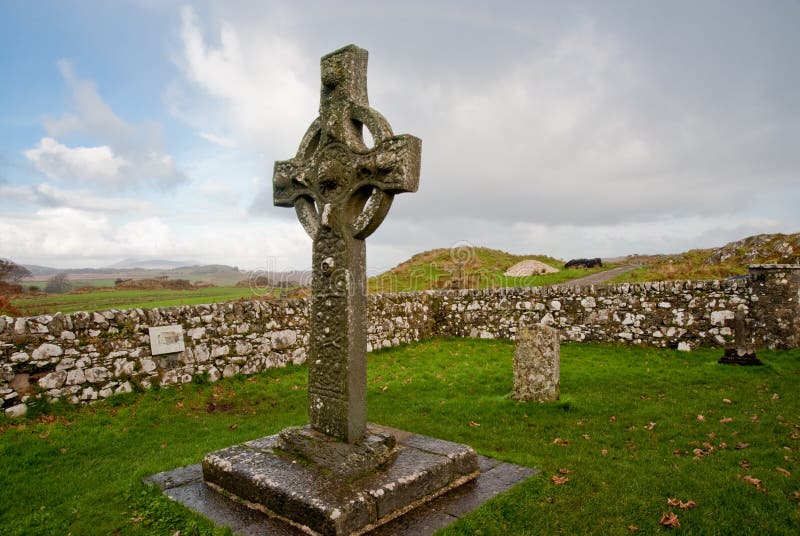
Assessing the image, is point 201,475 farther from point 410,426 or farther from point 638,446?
point 638,446

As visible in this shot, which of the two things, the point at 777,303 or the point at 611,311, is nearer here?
the point at 777,303

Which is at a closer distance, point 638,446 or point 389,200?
point 389,200

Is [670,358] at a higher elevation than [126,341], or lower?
lower

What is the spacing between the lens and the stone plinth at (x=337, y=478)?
159 inches

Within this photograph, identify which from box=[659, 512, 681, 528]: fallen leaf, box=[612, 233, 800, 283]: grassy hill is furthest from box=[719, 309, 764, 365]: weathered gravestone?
box=[612, 233, 800, 283]: grassy hill

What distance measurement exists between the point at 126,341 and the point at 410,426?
16.9ft

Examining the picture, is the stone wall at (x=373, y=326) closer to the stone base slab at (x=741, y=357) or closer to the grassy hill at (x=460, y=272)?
the stone base slab at (x=741, y=357)

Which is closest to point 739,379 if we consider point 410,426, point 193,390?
point 410,426

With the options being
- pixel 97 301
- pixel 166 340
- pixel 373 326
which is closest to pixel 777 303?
pixel 373 326

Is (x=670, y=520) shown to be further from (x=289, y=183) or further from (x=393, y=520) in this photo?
(x=289, y=183)

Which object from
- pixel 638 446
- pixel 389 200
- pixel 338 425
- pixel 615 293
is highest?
pixel 389 200

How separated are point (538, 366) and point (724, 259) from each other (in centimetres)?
2446

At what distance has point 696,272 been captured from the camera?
2111cm

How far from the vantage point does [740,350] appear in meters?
10.2
